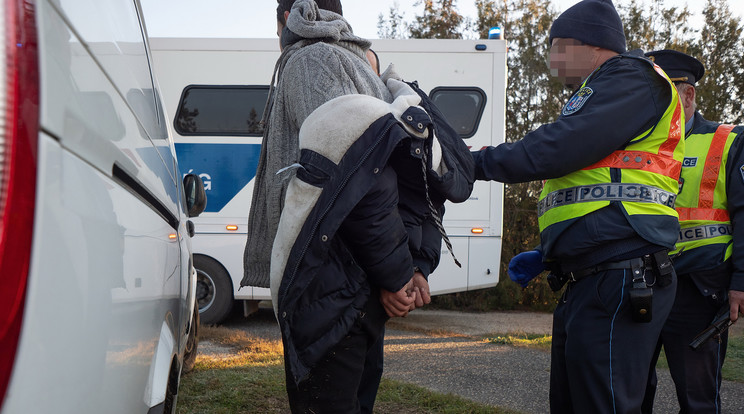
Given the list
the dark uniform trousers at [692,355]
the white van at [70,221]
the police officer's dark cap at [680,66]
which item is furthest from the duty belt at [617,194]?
the white van at [70,221]

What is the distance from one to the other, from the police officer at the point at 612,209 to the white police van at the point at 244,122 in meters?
4.22

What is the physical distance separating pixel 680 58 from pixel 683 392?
163 centimetres

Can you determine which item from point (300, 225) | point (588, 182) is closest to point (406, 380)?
point (588, 182)

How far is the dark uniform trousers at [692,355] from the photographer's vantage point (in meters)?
2.70

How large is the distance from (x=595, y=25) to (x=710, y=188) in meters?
1.14

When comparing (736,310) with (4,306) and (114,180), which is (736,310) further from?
(4,306)

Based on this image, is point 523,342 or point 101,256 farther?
point 523,342

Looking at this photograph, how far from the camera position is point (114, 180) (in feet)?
3.39

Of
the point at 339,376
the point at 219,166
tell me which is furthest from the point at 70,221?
the point at 219,166

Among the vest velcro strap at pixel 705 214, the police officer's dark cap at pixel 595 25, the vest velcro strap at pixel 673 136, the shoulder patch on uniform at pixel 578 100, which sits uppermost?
the police officer's dark cap at pixel 595 25

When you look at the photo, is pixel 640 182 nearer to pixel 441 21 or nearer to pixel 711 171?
pixel 711 171

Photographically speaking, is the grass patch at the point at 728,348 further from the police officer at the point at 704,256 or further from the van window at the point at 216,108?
the van window at the point at 216,108

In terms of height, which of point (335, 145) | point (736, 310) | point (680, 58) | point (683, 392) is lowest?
point (683, 392)

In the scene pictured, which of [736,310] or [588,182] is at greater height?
[588,182]
